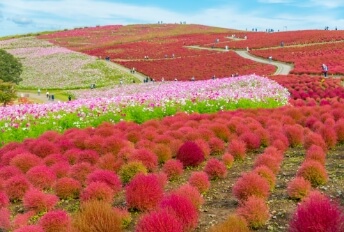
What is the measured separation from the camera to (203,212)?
6.01 metres

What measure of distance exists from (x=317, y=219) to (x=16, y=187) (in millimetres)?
5458

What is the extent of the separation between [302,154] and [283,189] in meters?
2.73

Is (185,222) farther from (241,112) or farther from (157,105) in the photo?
(157,105)

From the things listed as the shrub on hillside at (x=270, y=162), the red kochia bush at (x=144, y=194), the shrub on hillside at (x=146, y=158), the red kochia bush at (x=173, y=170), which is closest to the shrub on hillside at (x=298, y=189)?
the shrub on hillside at (x=270, y=162)

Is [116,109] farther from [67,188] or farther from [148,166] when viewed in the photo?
[67,188]

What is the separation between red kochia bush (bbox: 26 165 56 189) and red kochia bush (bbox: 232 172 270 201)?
375 cm

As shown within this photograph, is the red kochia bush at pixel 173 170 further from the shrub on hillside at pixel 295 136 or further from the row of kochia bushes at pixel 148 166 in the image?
the shrub on hillside at pixel 295 136

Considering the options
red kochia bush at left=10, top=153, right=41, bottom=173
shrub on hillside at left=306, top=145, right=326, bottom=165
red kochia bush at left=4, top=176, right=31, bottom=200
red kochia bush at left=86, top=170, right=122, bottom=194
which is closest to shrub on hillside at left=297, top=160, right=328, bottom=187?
shrub on hillside at left=306, top=145, right=326, bottom=165

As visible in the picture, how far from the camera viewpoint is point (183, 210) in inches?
206

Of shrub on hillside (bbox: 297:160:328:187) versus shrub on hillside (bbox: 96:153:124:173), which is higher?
shrub on hillside (bbox: 297:160:328:187)

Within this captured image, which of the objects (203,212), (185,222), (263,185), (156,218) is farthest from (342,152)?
(156,218)

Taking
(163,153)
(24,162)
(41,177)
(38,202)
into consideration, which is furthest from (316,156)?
(24,162)

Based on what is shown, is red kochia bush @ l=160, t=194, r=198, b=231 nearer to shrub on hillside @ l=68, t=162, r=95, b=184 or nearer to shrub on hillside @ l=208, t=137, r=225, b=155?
shrub on hillside @ l=68, t=162, r=95, b=184

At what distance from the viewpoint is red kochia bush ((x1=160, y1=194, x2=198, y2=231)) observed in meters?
5.12
